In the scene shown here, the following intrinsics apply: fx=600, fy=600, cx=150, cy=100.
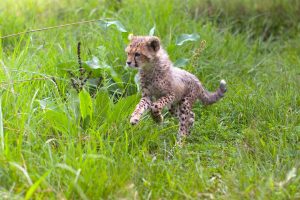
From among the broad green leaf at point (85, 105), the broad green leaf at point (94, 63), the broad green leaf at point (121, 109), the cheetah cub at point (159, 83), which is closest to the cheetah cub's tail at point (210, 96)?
the cheetah cub at point (159, 83)

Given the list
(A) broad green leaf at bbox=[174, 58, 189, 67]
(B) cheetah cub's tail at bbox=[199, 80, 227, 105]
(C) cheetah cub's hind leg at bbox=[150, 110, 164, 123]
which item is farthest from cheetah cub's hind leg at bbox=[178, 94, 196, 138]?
(A) broad green leaf at bbox=[174, 58, 189, 67]

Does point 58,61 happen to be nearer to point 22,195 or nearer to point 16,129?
point 16,129

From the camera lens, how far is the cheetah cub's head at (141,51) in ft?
17.1

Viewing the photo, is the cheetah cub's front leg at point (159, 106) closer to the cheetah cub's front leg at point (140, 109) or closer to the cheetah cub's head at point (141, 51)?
the cheetah cub's front leg at point (140, 109)

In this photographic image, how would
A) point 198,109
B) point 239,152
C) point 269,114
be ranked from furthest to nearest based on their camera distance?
1. point 198,109
2. point 269,114
3. point 239,152

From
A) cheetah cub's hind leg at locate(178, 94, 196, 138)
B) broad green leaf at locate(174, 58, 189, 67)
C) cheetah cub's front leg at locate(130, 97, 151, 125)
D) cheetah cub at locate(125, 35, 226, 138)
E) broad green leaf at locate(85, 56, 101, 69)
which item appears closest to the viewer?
cheetah cub's front leg at locate(130, 97, 151, 125)

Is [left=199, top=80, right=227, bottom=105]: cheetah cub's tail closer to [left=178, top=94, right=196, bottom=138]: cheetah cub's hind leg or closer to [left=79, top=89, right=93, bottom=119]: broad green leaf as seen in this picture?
[left=178, top=94, right=196, bottom=138]: cheetah cub's hind leg

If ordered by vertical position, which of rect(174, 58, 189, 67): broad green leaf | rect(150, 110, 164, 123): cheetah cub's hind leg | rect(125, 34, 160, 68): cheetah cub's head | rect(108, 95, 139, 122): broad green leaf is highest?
rect(125, 34, 160, 68): cheetah cub's head


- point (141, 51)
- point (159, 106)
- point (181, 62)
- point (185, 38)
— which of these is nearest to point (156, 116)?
point (159, 106)

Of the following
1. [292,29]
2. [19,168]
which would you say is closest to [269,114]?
[19,168]

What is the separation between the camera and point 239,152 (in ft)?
15.0

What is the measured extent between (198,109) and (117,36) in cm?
136

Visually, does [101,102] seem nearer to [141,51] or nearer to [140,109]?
[140,109]

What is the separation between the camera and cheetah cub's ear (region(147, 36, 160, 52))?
5.30 metres
